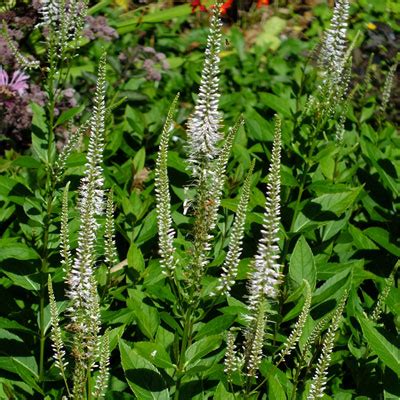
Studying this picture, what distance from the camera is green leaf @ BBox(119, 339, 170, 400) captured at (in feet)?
9.15

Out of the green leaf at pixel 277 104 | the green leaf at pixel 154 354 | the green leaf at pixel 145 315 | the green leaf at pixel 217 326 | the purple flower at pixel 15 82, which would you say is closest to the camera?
the green leaf at pixel 154 354

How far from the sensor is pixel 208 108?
228 cm

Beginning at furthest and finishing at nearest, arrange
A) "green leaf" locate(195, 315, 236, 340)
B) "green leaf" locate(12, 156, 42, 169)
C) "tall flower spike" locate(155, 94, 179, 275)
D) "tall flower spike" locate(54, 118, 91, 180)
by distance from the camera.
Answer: "green leaf" locate(12, 156, 42, 169) → "tall flower spike" locate(54, 118, 91, 180) → "green leaf" locate(195, 315, 236, 340) → "tall flower spike" locate(155, 94, 179, 275)

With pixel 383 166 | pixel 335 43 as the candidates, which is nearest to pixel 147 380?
pixel 335 43

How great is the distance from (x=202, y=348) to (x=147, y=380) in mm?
257

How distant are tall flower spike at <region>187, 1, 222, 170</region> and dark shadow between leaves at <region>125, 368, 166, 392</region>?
916 millimetres

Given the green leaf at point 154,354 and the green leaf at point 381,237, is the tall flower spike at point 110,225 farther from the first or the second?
the green leaf at point 381,237

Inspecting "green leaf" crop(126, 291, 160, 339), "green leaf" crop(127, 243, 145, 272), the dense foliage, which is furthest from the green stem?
"green leaf" crop(127, 243, 145, 272)

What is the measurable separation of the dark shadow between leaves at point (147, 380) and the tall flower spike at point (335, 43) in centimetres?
167

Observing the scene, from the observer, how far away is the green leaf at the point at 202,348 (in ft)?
9.09

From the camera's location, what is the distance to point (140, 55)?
18.8 ft

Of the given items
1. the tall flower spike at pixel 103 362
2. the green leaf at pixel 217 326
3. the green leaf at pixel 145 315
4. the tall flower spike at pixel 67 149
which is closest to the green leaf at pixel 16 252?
the tall flower spike at pixel 67 149

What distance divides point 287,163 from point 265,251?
2326 mm

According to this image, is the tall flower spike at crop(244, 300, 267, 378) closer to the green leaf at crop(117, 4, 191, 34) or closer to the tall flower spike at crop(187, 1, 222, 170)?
the tall flower spike at crop(187, 1, 222, 170)
